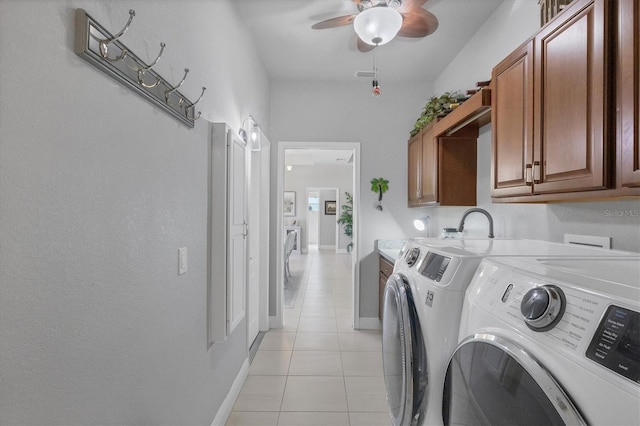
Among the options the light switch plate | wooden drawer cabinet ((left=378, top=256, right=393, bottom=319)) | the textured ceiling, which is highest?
the textured ceiling

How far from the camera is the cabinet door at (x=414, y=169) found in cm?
317

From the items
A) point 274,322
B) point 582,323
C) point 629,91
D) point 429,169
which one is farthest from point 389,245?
point 582,323

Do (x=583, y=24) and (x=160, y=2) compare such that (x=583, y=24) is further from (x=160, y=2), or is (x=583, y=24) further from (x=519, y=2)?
(x=160, y=2)

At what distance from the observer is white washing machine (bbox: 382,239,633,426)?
1054mm

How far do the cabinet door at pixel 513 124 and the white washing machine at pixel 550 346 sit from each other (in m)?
0.67

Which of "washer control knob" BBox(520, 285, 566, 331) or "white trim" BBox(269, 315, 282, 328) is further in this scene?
"white trim" BBox(269, 315, 282, 328)

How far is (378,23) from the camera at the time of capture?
1952 mm

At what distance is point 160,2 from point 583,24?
63.3 inches

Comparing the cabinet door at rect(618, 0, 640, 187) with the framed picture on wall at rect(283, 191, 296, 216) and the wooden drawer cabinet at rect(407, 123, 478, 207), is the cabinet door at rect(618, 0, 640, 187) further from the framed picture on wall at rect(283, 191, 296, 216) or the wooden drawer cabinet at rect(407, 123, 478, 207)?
the framed picture on wall at rect(283, 191, 296, 216)

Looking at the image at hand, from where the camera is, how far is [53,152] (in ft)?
2.41

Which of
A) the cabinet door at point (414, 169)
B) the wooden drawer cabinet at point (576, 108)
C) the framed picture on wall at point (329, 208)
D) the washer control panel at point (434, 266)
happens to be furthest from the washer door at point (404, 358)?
the framed picture on wall at point (329, 208)

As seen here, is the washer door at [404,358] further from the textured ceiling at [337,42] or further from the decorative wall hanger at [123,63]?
the textured ceiling at [337,42]

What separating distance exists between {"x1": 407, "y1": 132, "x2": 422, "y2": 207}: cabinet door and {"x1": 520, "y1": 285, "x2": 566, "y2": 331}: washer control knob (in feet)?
8.32

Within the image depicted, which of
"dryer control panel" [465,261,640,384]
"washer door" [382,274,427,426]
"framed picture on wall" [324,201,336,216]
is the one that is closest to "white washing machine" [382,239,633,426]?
"washer door" [382,274,427,426]
